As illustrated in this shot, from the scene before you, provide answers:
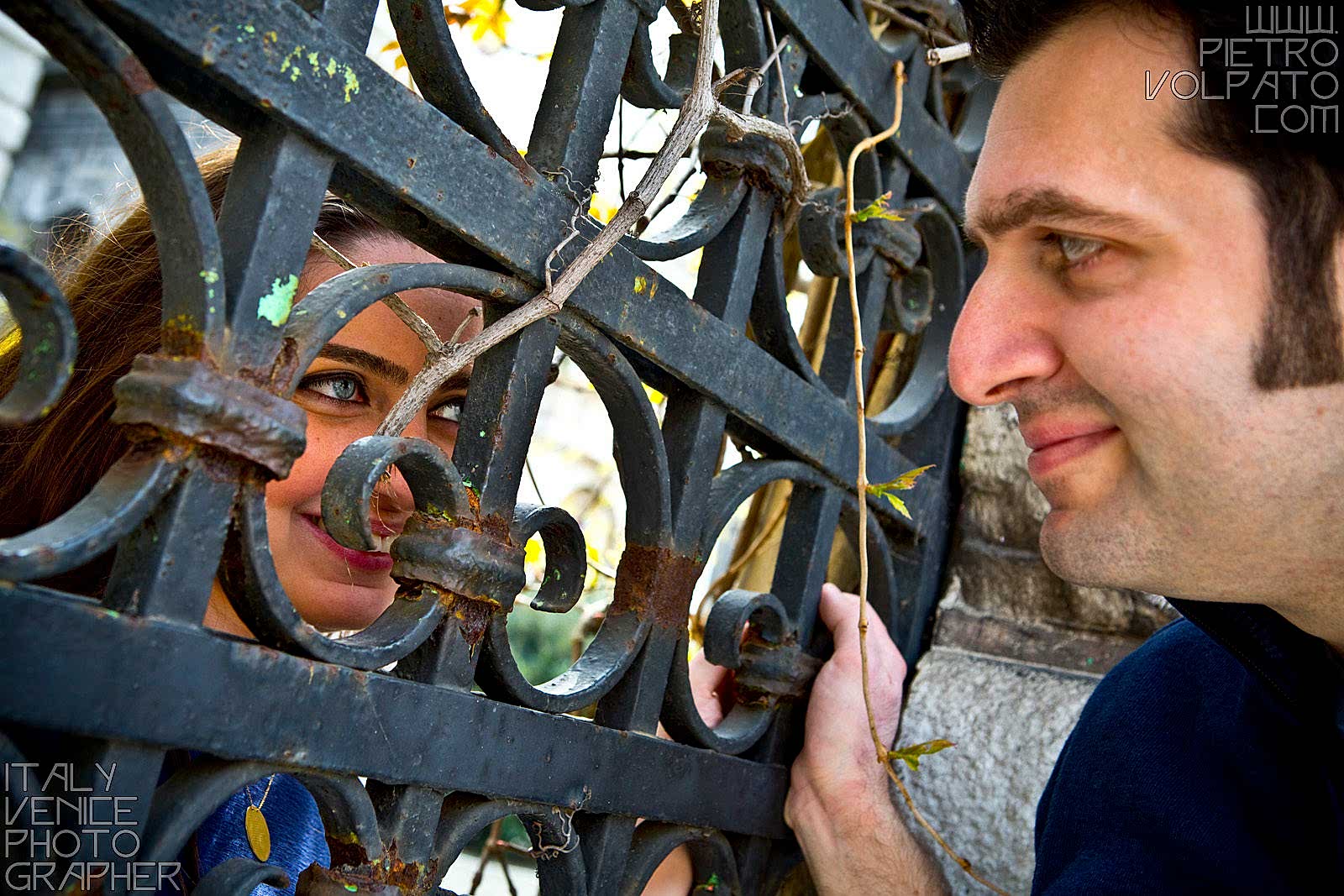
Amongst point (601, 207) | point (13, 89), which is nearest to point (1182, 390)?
point (601, 207)

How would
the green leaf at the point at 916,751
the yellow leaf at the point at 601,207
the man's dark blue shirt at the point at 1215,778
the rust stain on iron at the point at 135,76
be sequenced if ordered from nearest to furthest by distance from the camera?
the rust stain on iron at the point at 135,76 → the man's dark blue shirt at the point at 1215,778 → the green leaf at the point at 916,751 → the yellow leaf at the point at 601,207

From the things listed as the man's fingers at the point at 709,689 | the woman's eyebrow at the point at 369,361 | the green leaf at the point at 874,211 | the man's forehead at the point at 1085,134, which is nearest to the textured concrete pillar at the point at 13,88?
the woman's eyebrow at the point at 369,361

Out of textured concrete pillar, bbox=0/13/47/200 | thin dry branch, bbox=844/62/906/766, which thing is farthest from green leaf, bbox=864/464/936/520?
textured concrete pillar, bbox=0/13/47/200

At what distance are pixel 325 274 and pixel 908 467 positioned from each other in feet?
3.49

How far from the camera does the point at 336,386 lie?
1761 millimetres

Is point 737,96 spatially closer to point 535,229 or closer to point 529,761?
point 535,229

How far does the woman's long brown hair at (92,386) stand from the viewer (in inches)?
68.7

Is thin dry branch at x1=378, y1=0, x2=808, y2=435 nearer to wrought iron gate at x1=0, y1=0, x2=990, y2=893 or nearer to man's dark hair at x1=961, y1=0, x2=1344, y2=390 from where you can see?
wrought iron gate at x1=0, y1=0, x2=990, y2=893

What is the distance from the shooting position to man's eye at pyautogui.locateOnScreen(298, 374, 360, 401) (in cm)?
174

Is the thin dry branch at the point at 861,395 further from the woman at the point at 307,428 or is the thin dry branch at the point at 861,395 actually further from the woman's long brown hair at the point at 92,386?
the woman's long brown hair at the point at 92,386

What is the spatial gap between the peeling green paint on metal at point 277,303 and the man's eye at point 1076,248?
3.01 ft

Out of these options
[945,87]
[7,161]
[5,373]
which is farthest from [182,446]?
[7,161]

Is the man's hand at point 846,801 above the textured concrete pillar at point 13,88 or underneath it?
underneath

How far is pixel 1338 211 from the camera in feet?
4.08
